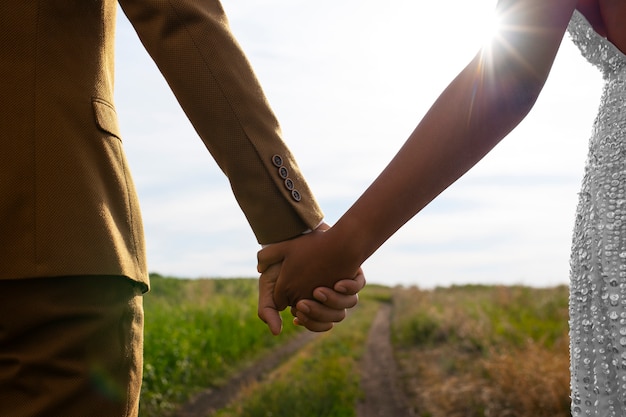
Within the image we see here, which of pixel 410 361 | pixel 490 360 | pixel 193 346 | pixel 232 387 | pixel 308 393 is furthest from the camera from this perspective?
pixel 193 346

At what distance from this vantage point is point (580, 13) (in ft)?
5.26

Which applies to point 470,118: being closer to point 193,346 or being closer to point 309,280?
point 309,280

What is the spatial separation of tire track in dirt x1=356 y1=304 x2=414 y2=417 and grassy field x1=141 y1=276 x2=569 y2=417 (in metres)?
0.13

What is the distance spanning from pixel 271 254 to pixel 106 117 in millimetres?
656

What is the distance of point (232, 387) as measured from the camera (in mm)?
7758

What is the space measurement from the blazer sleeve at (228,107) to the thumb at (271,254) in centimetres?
3

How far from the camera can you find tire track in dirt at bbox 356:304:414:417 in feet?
19.7

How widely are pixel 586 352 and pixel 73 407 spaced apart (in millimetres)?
1311

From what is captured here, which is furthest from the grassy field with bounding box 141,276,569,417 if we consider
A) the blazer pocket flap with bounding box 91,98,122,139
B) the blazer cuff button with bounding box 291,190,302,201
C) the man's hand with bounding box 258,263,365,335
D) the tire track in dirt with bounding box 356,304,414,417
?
the blazer pocket flap with bounding box 91,98,122,139

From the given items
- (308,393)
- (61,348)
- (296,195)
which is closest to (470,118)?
(296,195)

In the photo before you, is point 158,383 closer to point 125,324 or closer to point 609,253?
point 125,324

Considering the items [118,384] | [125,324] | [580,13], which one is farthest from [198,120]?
Answer: [580,13]

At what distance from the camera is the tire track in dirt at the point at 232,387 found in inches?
261

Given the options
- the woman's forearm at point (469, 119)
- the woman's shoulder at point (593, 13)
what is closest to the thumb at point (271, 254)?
the woman's forearm at point (469, 119)
